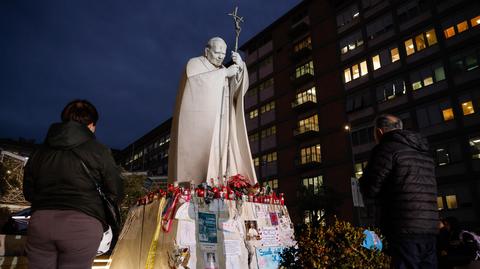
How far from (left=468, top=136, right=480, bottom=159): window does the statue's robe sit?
23812 millimetres

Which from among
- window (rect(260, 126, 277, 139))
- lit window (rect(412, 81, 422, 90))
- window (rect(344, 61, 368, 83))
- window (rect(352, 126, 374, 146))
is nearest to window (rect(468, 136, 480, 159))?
lit window (rect(412, 81, 422, 90))

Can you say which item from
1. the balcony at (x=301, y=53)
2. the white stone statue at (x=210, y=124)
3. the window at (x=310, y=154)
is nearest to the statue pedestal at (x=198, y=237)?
the white stone statue at (x=210, y=124)

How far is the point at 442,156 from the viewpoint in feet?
85.9


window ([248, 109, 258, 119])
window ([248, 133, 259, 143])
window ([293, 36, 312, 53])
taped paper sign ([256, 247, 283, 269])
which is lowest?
taped paper sign ([256, 247, 283, 269])

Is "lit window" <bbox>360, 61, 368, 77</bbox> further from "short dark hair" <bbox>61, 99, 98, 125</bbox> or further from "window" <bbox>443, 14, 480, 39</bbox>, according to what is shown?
"short dark hair" <bbox>61, 99, 98, 125</bbox>

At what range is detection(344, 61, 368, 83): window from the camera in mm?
33272

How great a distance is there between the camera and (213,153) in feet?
23.7

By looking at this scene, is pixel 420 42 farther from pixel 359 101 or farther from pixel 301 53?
pixel 301 53

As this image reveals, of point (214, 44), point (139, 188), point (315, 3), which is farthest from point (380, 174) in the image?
point (315, 3)

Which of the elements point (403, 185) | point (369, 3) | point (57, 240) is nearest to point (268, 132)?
point (369, 3)

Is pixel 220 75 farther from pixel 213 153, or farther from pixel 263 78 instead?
pixel 263 78

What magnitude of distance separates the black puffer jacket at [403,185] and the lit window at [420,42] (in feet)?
99.7

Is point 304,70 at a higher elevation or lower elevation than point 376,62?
higher

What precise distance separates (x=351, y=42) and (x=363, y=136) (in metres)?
11.0
